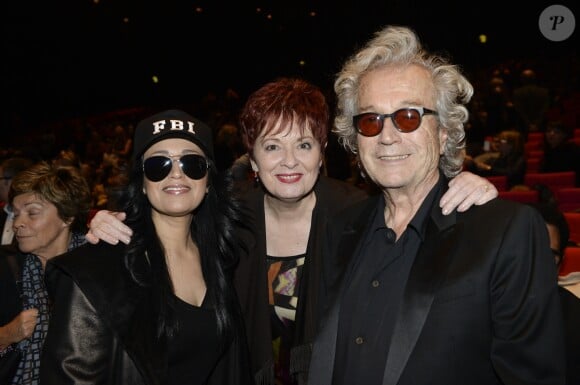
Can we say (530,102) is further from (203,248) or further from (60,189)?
(60,189)

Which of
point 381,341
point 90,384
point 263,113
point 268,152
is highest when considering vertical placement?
point 263,113

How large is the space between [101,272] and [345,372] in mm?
1098

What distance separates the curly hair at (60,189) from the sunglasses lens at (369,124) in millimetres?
1891

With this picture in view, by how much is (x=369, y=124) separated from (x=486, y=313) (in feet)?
2.73

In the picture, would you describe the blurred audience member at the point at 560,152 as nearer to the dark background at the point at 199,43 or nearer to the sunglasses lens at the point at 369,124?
the sunglasses lens at the point at 369,124

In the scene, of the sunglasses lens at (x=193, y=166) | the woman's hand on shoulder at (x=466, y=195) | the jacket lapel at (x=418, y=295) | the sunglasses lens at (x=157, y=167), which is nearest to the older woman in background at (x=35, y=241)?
the sunglasses lens at (x=157, y=167)

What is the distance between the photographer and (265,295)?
2.94 m

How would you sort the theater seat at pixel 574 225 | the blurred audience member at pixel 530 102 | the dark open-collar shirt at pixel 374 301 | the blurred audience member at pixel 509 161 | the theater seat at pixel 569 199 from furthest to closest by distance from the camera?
the blurred audience member at pixel 530 102 < the blurred audience member at pixel 509 161 < the theater seat at pixel 569 199 < the theater seat at pixel 574 225 < the dark open-collar shirt at pixel 374 301

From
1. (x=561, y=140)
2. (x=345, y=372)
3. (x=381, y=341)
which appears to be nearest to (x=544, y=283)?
(x=381, y=341)

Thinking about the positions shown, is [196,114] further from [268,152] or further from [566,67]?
[268,152]

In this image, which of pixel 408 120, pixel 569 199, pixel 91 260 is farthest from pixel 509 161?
pixel 91 260

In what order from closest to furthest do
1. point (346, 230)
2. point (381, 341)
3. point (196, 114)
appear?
1. point (381, 341)
2. point (346, 230)
3. point (196, 114)

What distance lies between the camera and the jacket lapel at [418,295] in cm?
182

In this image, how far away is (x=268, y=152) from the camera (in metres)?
2.98
